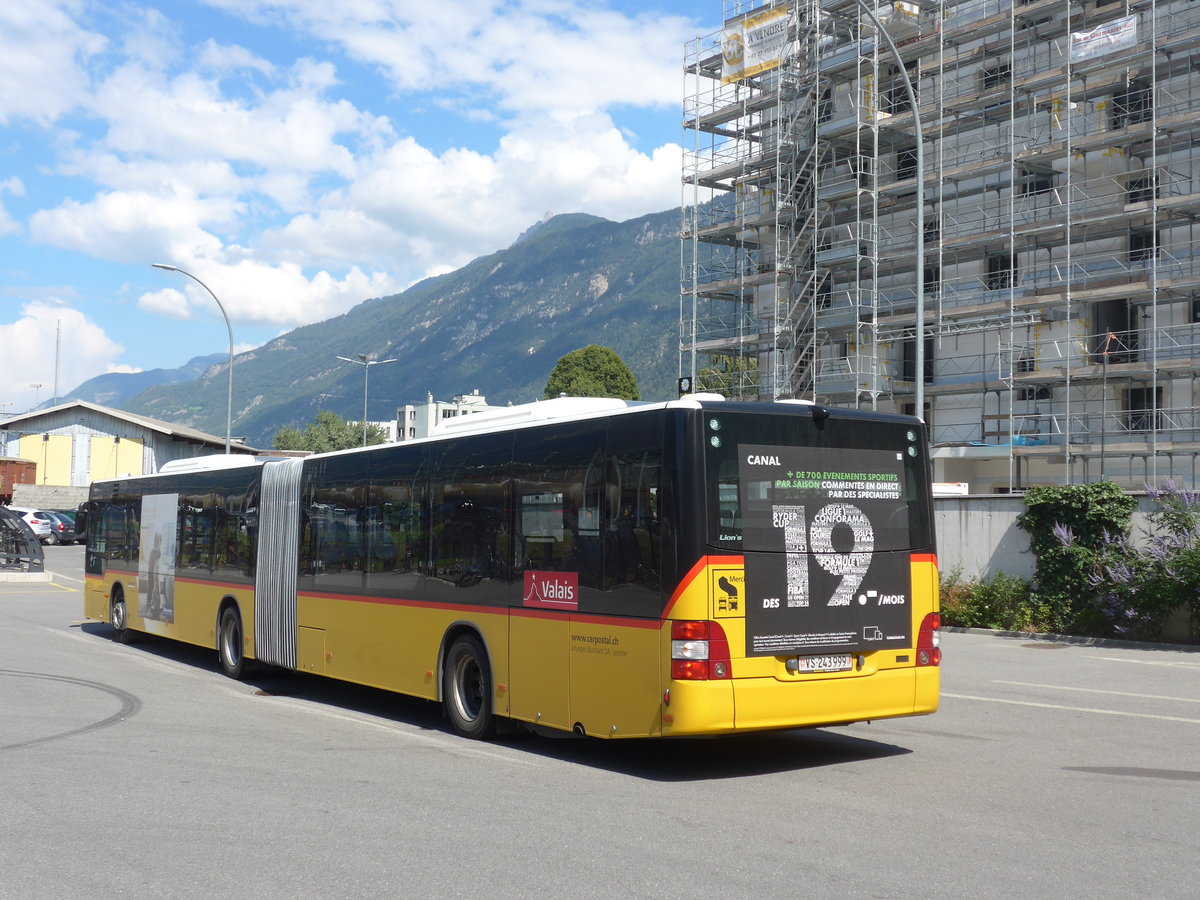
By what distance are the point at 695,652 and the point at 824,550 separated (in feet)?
4.61

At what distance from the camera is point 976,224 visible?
40.3 m

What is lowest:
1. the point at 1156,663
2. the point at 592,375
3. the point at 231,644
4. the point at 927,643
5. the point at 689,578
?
the point at 1156,663

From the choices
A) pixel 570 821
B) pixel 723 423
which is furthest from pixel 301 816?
pixel 723 423

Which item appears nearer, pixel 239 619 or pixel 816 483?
pixel 816 483

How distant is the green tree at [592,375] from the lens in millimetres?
96312

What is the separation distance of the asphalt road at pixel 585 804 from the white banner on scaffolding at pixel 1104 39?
1076 inches

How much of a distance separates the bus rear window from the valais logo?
4.60 feet

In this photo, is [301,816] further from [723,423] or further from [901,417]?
[901,417]

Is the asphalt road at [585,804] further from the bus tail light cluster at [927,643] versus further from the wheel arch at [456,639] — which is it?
the bus tail light cluster at [927,643]

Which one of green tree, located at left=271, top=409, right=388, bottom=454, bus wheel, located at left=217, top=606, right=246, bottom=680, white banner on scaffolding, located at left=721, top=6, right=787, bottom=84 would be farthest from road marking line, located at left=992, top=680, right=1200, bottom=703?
green tree, located at left=271, top=409, right=388, bottom=454

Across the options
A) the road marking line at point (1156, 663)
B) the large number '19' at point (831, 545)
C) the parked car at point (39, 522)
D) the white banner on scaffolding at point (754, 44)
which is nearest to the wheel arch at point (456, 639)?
the large number '19' at point (831, 545)

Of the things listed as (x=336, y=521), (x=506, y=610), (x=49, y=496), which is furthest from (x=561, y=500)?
(x=49, y=496)

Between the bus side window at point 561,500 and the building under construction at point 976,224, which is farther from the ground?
the building under construction at point 976,224

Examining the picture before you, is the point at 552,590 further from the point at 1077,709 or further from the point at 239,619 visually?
the point at 239,619
